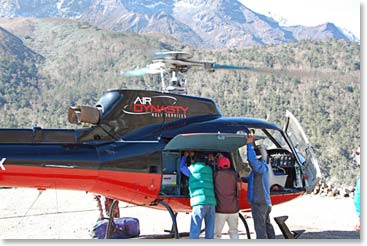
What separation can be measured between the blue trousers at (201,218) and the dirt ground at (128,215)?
1.49 meters

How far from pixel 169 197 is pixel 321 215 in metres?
5.12

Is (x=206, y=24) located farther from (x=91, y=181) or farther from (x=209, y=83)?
(x=91, y=181)

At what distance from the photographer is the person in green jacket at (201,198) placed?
677 cm

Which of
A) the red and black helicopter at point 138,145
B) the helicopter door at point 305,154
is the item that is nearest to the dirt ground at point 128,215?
the helicopter door at point 305,154

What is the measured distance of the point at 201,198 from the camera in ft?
22.2

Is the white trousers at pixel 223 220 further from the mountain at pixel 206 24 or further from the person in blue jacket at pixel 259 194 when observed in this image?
the mountain at pixel 206 24

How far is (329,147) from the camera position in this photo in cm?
3419

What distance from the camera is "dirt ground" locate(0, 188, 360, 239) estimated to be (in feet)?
29.0

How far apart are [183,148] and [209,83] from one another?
4308 centimetres

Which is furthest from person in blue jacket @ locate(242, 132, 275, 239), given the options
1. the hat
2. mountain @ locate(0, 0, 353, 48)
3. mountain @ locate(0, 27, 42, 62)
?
mountain @ locate(0, 0, 353, 48)

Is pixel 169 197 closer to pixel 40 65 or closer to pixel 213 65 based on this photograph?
pixel 213 65

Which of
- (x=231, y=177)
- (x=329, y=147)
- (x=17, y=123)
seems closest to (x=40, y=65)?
(x=17, y=123)

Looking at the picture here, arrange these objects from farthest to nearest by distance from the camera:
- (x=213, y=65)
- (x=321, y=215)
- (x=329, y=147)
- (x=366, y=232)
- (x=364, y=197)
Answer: (x=329, y=147) < (x=321, y=215) < (x=213, y=65) < (x=366, y=232) < (x=364, y=197)

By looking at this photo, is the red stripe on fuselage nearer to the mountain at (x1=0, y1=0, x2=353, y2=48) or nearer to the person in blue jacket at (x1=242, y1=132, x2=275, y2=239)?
the person in blue jacket at (x1=242, y1=132, x2=275, y2=239)
